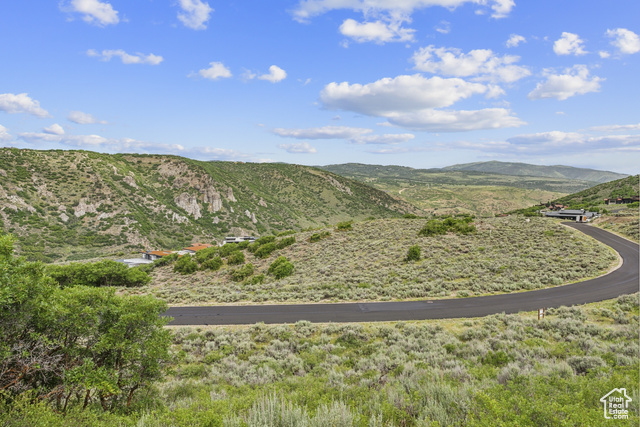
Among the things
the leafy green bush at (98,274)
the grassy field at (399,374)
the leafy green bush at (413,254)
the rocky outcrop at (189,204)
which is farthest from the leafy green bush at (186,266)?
the rocky outcrop at (189,204)

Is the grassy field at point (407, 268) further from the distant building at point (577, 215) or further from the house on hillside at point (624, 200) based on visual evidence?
the house on hillside at point (624, 200)

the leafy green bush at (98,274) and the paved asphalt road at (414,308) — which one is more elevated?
the paved asphalt road at (414,308)

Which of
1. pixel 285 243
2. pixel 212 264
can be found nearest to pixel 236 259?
pixel 212 264

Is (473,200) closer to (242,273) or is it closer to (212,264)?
(212,264)

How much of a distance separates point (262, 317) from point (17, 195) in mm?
75295

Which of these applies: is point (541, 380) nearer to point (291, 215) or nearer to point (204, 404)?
point (204, 404)

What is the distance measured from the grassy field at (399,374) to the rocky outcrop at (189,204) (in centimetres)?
7822

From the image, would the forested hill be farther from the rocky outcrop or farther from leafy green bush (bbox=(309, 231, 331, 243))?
leafy green bush (bbox=(309, 231, 331, 243))

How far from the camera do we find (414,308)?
60.2 ft

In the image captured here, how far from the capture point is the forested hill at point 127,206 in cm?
5900

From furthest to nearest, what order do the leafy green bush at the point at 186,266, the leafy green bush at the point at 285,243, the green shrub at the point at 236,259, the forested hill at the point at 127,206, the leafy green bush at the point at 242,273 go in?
the forested hill at the point at 127,206
the leafy green bush at the point at 285,243
the leafy green bush at the point at 186,266
the green shrub at the point at 236,259
the leafy green bush at the point at 242,273

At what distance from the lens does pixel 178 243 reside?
72.6m

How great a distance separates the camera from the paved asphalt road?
17.2m

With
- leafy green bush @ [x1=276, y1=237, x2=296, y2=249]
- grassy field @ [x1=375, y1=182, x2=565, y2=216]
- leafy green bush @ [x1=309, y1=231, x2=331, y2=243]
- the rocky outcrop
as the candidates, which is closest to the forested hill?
the rocky outcrop
